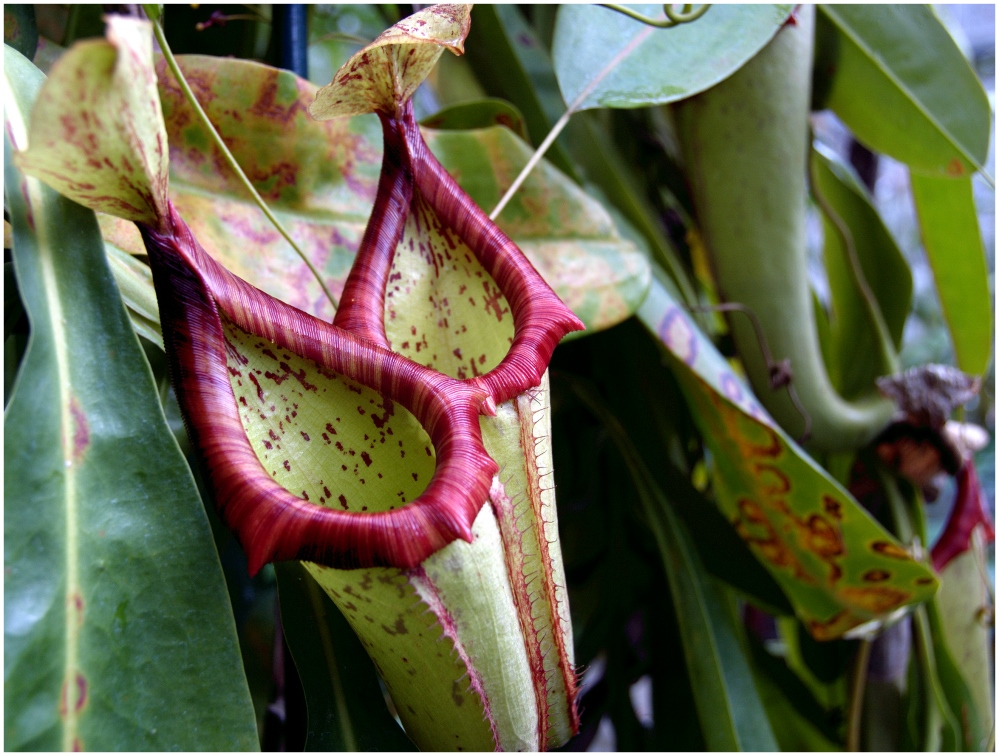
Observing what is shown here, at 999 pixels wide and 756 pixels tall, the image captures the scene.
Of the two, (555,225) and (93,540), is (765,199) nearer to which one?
(555,225)

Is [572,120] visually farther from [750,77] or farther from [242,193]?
[242,193]

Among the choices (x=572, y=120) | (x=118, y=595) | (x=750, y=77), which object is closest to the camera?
(x=118, y=595)

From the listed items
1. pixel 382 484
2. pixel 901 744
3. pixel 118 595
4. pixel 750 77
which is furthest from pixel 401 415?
pixel 901 744

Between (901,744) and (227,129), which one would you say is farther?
(901,744)

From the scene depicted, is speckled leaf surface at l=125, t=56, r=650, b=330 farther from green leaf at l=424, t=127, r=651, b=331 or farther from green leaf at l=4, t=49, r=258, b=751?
green leaf at l=4, t=49, r=258, b=751

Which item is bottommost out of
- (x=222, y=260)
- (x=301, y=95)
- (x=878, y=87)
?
(x=222, y=260)

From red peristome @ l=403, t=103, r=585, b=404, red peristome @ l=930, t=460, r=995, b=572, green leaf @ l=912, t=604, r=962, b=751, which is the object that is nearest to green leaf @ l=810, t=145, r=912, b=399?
red peristome @ l=930, t=460, r=995, b=572
